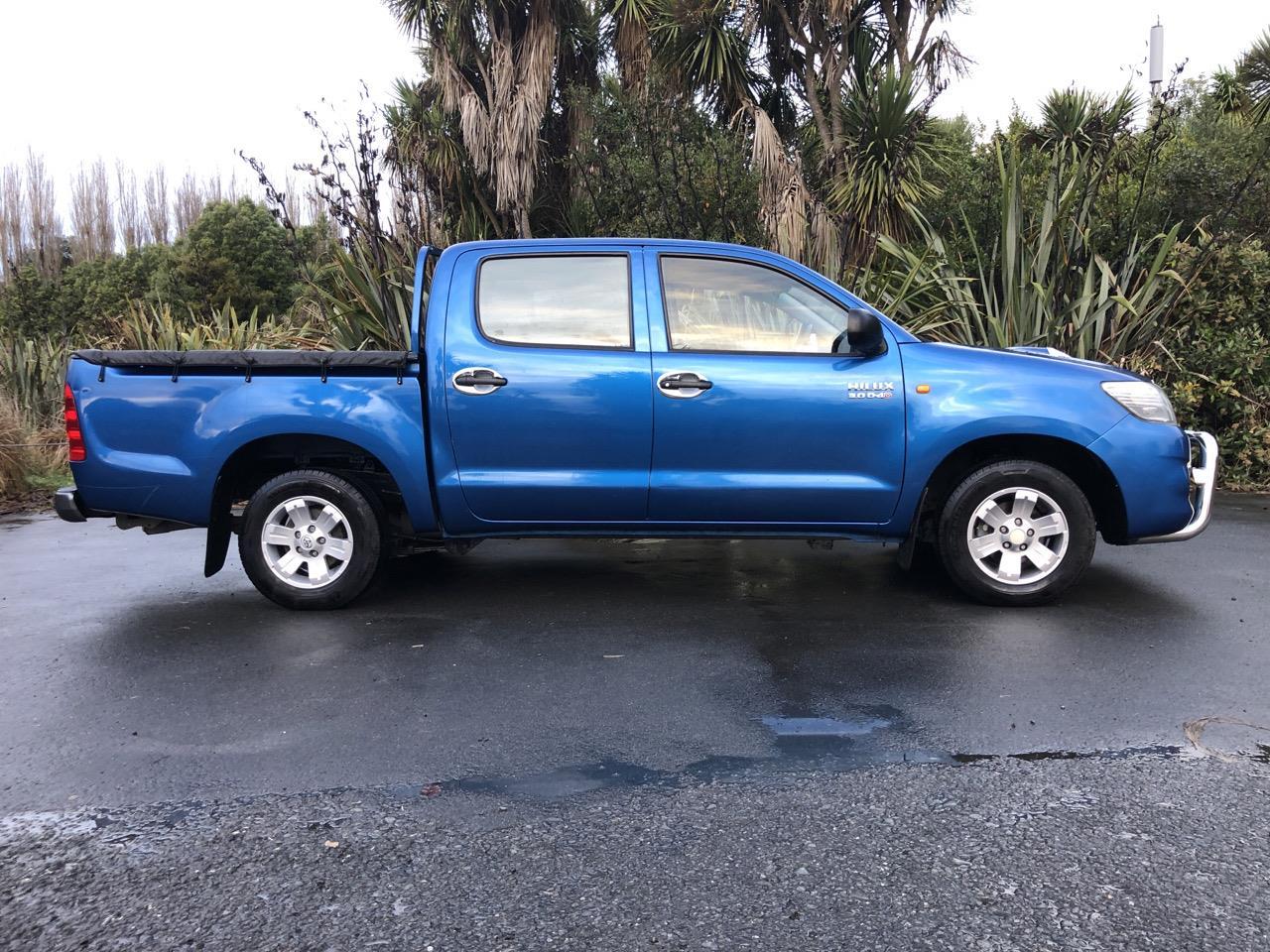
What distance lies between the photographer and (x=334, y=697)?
397cm

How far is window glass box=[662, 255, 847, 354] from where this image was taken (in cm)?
510

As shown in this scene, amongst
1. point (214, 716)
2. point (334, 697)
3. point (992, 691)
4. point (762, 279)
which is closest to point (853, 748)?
point (992, 691)

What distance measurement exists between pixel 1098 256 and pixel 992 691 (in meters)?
6.37

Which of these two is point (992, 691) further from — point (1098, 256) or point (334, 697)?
point (1098, 256)

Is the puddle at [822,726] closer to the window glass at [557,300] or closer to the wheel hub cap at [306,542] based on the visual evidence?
the window glass at [557,300]

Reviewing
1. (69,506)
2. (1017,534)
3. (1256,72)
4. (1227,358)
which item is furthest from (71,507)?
(1256,72)

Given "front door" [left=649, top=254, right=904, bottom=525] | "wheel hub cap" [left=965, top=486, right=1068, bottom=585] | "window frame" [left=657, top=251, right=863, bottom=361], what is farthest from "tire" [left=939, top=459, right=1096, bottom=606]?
"window frame" [left=657, top=251, right=863, bottom=361]

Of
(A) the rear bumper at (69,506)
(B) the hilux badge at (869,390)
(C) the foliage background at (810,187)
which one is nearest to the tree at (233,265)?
(C) the foliage background at (810,187)

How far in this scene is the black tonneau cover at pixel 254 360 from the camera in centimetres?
499

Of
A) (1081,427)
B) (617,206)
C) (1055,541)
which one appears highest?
(617,206)

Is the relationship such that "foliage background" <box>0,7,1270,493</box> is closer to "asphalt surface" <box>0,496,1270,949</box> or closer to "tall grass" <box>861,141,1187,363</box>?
"tall grass" <box>861,141,1187,363</box>

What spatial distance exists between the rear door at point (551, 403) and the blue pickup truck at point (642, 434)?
0.03 feet

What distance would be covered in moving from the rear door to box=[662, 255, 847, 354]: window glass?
0.21 metres

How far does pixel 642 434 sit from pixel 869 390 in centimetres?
111
